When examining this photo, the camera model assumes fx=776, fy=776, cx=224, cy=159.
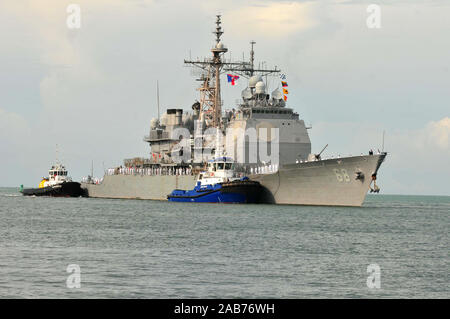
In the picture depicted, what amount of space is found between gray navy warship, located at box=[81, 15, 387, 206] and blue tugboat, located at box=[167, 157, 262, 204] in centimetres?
105

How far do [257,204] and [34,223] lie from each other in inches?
729

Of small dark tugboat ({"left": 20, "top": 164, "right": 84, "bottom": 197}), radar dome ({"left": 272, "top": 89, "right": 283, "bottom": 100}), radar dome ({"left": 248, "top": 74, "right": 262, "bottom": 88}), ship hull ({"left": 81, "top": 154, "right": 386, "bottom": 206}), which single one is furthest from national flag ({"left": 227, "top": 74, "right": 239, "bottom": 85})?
small dark tugboat ({"left": 20, "top": 164, "right": 84, "bottom": 197})

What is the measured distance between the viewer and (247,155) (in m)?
59.5

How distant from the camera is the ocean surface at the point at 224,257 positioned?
2091 cm

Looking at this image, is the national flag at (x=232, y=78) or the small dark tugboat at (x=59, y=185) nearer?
the national flag at (x=232, y=78)

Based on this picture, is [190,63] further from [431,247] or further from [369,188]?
[431,247]

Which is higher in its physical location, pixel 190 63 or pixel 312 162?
pixel 190 63

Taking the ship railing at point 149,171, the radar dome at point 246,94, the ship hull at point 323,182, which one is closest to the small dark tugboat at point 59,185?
the ship railing at point 149,171

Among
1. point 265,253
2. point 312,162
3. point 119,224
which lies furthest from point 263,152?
point 265,253

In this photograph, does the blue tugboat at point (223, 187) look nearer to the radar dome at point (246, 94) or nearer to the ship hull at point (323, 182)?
the ship hull at point (323, 182)

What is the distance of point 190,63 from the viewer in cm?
6912

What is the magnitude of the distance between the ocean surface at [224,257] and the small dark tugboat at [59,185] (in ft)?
128

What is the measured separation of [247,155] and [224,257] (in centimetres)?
3291
